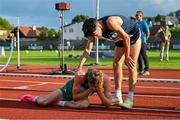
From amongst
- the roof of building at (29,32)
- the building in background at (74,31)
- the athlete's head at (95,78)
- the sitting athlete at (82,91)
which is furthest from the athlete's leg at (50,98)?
the roof of building at (29,32)

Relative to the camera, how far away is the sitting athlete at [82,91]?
805 cm

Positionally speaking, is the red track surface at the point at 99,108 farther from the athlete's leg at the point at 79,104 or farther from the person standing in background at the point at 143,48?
the person standing in background at the point at 143,48

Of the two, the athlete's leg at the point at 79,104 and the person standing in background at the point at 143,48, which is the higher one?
the person standing in background at the point at 143,48

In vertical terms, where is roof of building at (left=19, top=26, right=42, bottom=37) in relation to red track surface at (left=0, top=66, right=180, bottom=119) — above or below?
above

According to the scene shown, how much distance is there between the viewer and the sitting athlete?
317 inches

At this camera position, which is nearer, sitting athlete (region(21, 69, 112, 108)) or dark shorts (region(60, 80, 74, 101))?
sitting athlete (region(21, 69, 112, 108))

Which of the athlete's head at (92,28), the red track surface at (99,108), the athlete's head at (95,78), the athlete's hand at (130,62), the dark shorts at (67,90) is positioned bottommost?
the red track surface at (99,108)

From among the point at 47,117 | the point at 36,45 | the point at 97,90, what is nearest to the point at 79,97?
the point at 97,90

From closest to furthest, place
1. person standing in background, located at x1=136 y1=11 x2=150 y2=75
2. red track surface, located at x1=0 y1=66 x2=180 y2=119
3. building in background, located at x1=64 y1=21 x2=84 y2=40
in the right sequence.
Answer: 1. red track surface, located at x1=0 y1=66 x2=180 y2=119
2. person standing in background, located at x1=136 y1=11 x2=150 y2=75
3. building in background, located at x1=64 y1=21 x2=84 y2=40

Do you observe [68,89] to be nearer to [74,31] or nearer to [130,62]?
[130,62]

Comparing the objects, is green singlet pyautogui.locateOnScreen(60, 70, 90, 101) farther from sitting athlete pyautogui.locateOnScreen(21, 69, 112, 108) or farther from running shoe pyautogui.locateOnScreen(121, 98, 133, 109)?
running shoe pyautogui.locateOnScreen(121, 98, 133, 109)

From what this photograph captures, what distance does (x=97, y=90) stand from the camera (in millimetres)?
8102

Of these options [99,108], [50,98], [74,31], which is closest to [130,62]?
[99,108]

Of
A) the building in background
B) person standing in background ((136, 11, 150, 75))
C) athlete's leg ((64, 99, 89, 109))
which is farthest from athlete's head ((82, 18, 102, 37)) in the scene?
the building in background
